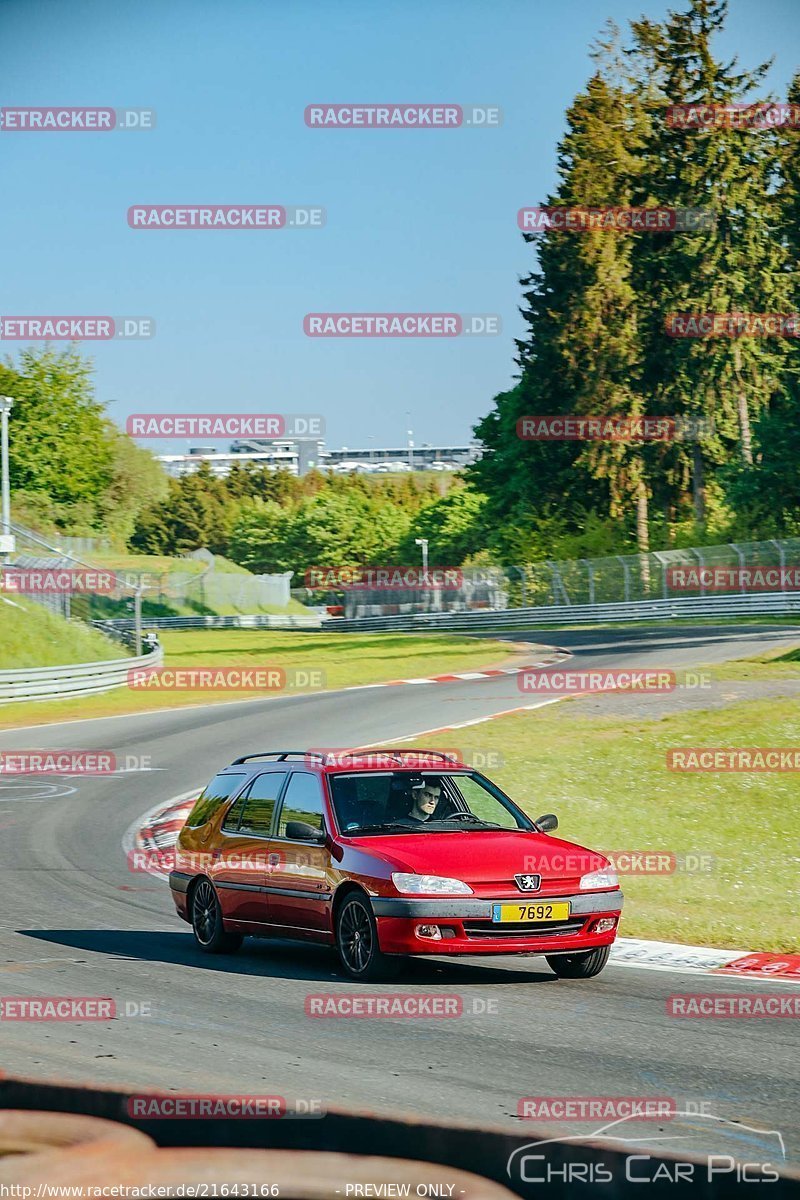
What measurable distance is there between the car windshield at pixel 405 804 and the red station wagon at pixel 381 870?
0.01 metres

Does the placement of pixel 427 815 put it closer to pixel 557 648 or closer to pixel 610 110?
pixel 557 648

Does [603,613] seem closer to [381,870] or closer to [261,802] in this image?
[261,802]

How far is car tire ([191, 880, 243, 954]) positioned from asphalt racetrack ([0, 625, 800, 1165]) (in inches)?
5.8

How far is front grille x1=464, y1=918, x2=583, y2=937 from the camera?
31.9 ft

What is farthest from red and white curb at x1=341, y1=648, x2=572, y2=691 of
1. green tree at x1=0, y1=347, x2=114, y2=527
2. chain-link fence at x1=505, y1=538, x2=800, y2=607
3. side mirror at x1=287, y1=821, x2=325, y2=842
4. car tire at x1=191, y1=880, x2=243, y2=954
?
green tree at x1=0, y1=347, x2=114, y2=527

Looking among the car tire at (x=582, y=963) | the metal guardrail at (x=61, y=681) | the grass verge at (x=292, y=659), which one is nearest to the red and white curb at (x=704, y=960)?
the car tire at (x=582, y=963)

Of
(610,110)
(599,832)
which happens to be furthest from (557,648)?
(610,110)

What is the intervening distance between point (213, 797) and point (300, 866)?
188cm

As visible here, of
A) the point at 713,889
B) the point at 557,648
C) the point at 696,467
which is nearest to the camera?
the point at 713,889

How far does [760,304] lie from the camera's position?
71250 millimetres

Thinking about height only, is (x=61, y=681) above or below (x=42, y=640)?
below

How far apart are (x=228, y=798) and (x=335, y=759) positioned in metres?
1.26

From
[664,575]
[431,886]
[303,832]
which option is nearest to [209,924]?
[303,832]

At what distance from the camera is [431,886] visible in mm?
9711
